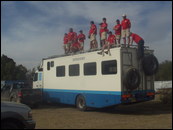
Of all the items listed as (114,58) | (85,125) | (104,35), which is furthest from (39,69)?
(85,125)

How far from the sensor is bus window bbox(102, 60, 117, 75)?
1298 centimetres

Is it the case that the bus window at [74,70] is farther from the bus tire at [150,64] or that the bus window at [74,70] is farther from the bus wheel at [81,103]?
the bus tire at [150,64]

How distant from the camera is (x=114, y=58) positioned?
42.5ft

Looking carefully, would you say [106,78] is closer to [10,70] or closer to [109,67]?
[109,67]

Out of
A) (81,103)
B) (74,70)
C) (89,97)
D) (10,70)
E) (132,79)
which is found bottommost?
(81,103)

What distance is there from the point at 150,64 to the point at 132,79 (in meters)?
1.36

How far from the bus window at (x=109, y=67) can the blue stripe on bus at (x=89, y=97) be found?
0.91 metres

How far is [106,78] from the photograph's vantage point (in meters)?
13.3

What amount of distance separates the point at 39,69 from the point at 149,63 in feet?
26.0

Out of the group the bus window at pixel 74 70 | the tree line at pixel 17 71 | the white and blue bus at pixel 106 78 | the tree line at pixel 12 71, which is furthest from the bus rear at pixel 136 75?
the tree line at pixel 12 71

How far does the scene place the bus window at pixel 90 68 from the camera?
554 inches

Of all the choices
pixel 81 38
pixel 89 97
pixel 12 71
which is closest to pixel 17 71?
pixel 12 71

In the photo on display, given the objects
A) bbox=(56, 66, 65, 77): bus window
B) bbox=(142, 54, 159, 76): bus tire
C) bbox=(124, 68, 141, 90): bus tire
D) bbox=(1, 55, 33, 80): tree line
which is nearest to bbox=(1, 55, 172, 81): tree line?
bbox=(1, 55, 33, 80): tree line

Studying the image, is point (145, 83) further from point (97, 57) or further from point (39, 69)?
point (39, 69)
